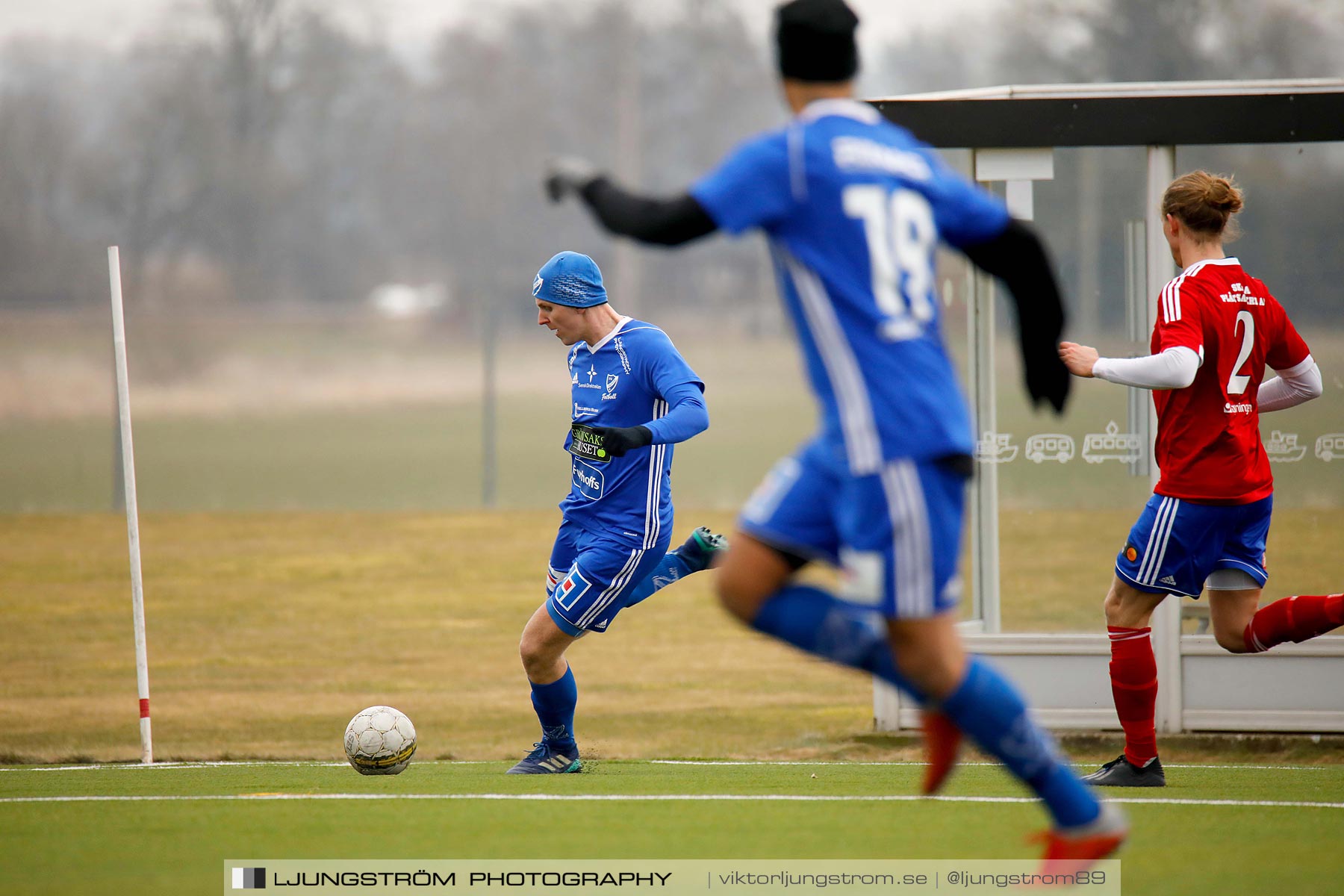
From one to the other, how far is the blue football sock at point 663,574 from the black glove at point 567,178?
276 cm

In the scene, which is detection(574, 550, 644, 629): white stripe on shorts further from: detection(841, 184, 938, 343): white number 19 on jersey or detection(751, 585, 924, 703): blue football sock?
detection(841, 184, 938, 343): white number 19 on jersey

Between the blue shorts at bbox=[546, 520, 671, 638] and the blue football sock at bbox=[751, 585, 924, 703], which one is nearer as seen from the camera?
the blue football sock at bbox=[751, 585, 924, 703]

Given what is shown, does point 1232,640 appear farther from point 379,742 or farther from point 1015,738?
point 379,742

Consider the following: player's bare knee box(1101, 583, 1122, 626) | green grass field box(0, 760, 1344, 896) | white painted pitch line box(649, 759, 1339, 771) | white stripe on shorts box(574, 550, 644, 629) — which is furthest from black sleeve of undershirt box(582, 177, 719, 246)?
white painted pitch line box(649, 759, 1339, 771)

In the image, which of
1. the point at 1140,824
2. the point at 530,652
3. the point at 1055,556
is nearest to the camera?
→ the point at 1140,824

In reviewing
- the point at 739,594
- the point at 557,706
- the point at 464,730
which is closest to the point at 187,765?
the point at 557,706

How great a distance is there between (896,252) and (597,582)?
2.81 m

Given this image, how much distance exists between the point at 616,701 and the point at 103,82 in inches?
1311

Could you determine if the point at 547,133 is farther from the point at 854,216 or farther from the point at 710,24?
the point at 854,216

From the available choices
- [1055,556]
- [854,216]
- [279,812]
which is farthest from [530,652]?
[1055,556]

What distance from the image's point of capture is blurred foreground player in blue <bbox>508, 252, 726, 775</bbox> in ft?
18.7

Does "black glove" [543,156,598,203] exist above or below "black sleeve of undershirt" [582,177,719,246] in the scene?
above

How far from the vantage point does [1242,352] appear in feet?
16.9

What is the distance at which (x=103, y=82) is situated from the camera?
3744 cm
